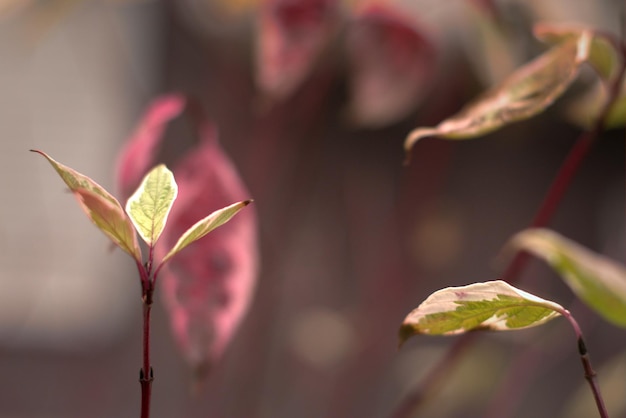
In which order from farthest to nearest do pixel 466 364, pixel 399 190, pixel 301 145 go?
pixel 399 190, pixel 301 145, pixel 466 364

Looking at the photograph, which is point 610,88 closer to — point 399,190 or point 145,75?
point 399,190

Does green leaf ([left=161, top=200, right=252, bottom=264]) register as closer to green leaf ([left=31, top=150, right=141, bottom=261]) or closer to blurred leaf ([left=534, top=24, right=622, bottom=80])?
green leaf ([left=31, top=150, right=141, bottom=261])

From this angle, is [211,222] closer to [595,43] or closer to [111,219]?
[111,219]

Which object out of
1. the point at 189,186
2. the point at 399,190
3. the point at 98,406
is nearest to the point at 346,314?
the point at 399,190

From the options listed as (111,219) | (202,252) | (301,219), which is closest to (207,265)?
(202,252)

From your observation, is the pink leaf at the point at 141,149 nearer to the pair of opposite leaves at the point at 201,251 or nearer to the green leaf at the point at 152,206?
the pair of opposite leaves at the point at 201,251

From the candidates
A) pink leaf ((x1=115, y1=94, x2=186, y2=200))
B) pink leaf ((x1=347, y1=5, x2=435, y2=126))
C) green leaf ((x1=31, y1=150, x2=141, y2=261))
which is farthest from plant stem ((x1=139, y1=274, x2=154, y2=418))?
pink leaf ((x1=347, y1=5, x2=435, y2=126))

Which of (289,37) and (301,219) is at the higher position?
(289,37)
